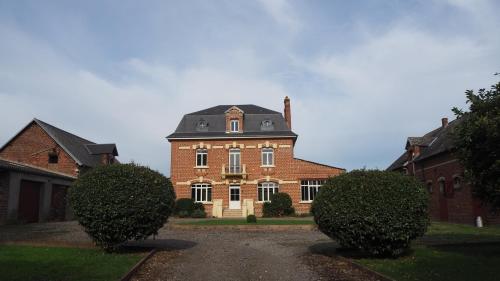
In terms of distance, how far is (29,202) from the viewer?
23.5m

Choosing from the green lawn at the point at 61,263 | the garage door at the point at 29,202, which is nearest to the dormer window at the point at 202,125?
the garage door at the point at 29,202

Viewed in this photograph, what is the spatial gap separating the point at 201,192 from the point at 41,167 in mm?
11923

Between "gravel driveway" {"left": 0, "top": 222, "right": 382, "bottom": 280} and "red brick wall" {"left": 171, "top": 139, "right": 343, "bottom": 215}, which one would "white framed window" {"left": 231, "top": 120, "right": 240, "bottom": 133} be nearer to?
"red brick wall" {"left": 171, "top": 139, "right": 343, "bottom": 215}

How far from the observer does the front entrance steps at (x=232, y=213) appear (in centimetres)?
3153

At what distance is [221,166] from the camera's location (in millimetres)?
32781

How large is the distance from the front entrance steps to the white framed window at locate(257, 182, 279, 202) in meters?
1.97

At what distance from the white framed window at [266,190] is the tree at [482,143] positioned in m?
22.3

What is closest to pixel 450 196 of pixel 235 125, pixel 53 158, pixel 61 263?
pixel 235 125

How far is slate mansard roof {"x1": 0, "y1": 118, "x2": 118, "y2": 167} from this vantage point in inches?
1186

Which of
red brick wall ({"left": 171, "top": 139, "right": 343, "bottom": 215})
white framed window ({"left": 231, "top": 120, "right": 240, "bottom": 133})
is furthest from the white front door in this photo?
white framed window ({"left": 231, "top": 120, "right": 240, "bottom": 133})

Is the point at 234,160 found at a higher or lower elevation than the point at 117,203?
higher

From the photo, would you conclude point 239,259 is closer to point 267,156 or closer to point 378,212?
point 378,212

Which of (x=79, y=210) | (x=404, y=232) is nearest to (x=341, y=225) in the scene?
(x=404, y=232)

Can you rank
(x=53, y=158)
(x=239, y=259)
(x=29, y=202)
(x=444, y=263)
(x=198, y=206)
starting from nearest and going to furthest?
1. (x=444, y=263)
2. (x=239, y=259)
3. (x=29, y=202)
4. (x=53, y=158)
5. (x=198, y=206)
